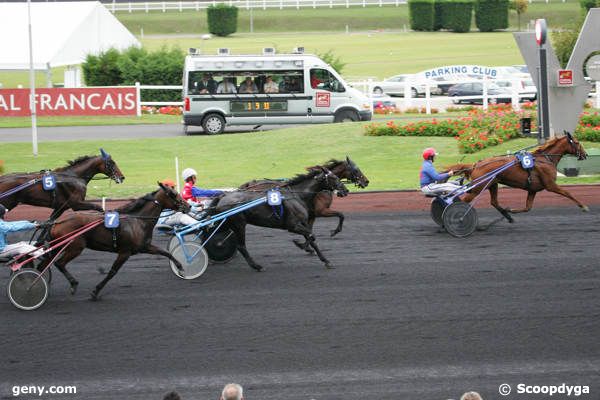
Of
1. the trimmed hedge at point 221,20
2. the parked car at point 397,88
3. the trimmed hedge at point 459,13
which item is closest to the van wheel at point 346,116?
the parked car at point 397,88

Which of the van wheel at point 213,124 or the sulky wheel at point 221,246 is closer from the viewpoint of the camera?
the sulky wheel at point 221,246

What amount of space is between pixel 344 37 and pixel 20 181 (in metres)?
51.8

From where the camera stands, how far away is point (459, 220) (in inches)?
541

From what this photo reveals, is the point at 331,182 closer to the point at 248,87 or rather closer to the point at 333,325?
the point at 333,325

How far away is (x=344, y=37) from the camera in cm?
6366

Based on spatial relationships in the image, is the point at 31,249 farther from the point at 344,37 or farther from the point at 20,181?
the point at 344,37

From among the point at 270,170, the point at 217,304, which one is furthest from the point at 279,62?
the point at 217,304

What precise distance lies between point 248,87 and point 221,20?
3900cm

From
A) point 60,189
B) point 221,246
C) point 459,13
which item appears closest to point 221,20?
point 459,13

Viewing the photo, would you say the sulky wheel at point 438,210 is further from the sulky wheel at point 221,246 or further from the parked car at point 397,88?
the parked car at point 397,88

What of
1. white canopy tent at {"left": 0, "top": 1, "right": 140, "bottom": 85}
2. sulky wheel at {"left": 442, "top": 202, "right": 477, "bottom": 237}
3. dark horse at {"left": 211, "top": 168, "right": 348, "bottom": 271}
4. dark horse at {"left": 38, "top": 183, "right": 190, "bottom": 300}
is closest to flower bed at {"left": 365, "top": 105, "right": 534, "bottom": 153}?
sulky wheel at {"left": 442, "top": 202, "right": 477, "bottom": 237}

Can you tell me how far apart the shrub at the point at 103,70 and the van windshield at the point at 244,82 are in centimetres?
1006

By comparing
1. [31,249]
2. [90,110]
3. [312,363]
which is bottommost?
[312,363]

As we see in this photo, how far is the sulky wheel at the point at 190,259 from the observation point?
11.6 m
